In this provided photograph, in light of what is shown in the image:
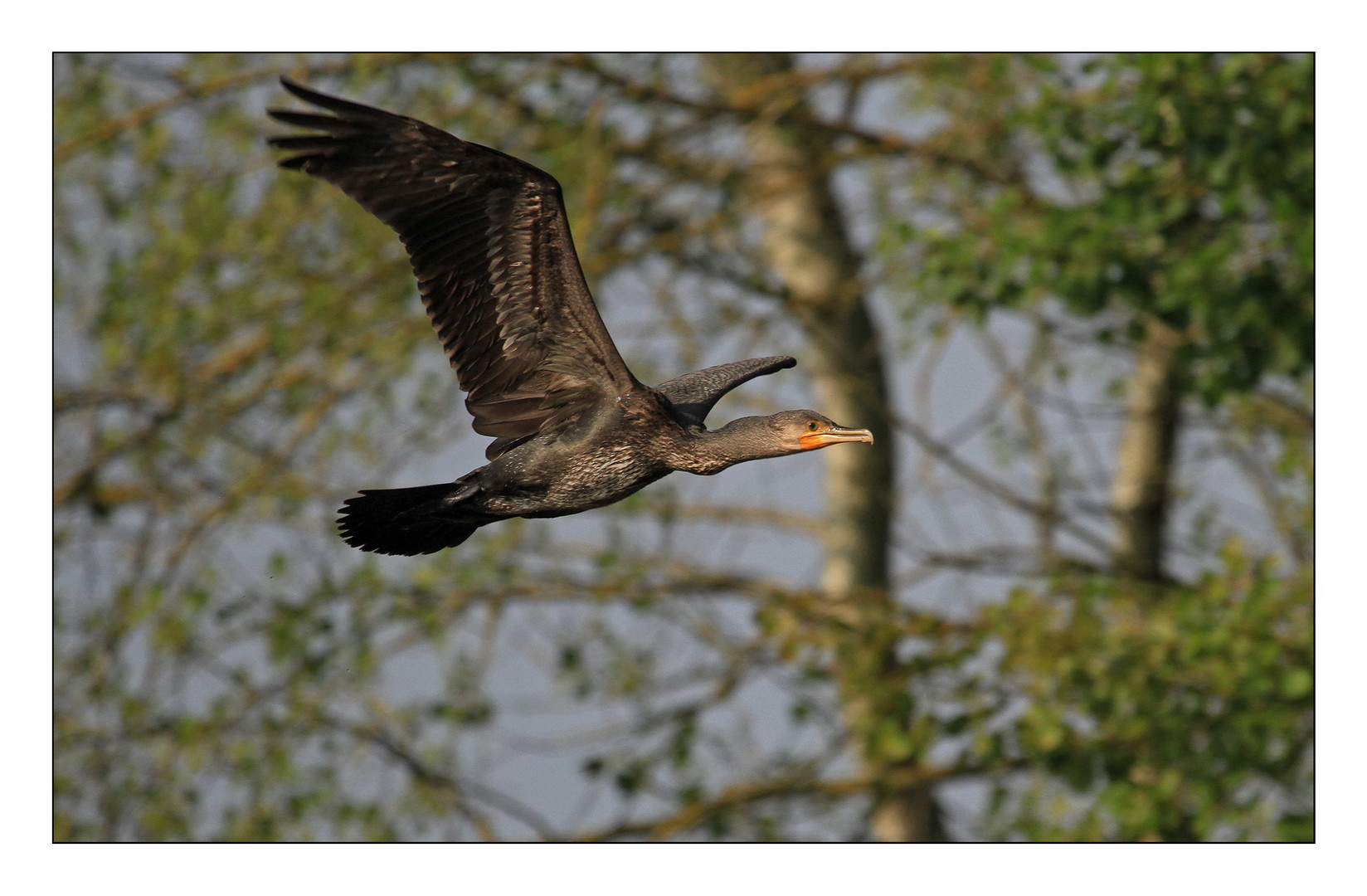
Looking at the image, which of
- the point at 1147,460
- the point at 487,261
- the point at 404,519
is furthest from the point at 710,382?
the point at 1147,460

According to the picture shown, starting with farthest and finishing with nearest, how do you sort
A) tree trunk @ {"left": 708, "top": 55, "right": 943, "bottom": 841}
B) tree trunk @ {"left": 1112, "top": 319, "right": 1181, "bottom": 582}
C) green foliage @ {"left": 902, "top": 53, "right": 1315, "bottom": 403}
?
tree trunk @ {"left": 1112, "top": 319, "right": 1181, "bottom": 582} < tree trunk @ {"left": 708, "top": 55, "right": 943, "bottom": 841} < green foliage @ {"left": 902, "top": 53, "right": 1315, "bottom": 403}

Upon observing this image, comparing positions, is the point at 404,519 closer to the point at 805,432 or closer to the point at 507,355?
the point at 507,355

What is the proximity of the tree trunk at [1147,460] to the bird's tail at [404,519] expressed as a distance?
25.3 feet

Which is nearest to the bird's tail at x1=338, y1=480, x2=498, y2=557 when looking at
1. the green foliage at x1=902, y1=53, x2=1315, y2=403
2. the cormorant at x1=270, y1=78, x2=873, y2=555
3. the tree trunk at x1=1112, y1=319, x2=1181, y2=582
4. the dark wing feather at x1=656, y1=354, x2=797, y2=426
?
the cormorant at x1=270, y1=78, x2=873, y2=555

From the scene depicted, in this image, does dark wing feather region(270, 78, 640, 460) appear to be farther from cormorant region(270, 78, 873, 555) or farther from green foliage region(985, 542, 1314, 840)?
green foliage region(985, 542, 1314, 840)

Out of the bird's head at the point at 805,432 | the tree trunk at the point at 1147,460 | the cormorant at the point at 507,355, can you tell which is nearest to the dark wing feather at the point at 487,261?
the cormorant at the point at 507,355

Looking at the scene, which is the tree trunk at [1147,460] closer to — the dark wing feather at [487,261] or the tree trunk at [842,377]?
the tree trunk at [842,377]

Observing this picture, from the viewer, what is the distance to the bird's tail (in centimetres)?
392

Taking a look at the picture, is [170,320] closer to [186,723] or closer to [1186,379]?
[186,723]

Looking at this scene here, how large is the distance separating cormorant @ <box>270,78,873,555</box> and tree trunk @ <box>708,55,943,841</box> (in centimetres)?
523

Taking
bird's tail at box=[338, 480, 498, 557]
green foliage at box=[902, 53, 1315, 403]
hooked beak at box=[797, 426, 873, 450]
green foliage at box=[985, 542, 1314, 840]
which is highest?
green foliage at box=[902, 53, 1315, 403]

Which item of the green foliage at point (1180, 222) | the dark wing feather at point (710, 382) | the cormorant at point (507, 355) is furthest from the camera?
the green foliage at point (1180, 222)

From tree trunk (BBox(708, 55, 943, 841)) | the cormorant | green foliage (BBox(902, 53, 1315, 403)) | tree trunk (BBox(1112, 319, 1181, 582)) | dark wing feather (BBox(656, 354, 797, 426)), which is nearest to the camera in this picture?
the cormorant

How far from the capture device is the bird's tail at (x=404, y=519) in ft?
12.9
